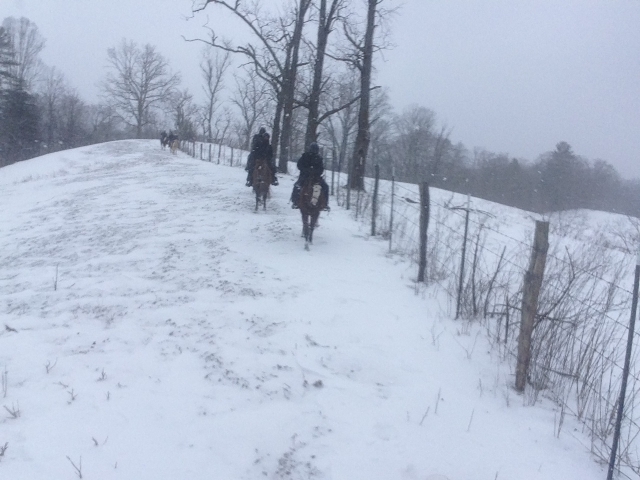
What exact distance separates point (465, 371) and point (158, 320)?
357 centimetres

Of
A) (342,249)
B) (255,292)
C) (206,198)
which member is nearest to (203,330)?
(255,292)

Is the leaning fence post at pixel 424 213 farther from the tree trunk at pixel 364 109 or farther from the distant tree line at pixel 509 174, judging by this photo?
the tree trunk at pixel 364 109

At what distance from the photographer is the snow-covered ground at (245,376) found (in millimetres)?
4031

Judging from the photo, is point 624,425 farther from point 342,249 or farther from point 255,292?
point 342,249

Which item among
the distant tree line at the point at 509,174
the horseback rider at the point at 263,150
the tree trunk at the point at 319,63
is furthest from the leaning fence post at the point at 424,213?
the tree trunk at the point at 319,63

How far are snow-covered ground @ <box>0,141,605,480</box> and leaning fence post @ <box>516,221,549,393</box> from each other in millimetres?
275

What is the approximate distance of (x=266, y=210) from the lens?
1420cm

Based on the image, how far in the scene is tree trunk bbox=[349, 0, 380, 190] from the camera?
17.8m

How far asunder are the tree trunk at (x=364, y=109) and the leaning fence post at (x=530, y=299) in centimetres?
1246

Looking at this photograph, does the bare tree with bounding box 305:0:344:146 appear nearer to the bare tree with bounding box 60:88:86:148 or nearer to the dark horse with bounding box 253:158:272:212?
the dark horse with bounding box 253:158:272:212

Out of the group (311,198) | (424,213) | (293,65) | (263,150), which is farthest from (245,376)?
(293,65)

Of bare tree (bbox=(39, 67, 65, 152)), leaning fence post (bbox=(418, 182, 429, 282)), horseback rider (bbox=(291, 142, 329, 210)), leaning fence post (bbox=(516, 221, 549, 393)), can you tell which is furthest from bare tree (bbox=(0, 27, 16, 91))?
leaning fence post (bbox=(516, 221, 549, 393))

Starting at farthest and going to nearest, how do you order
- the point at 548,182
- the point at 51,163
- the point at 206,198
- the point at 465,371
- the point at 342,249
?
the point at 51,163, the point at 548,182, the point at 206,198, the point at 342,249, the point at 465,371

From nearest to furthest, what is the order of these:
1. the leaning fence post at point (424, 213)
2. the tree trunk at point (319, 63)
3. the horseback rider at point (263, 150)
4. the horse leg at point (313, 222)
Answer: the leaning fence post at point (424, 213), the horse leg at point (313, 222), the horseback rider at point (263, 150), the tree trunk at point (319, 63)
